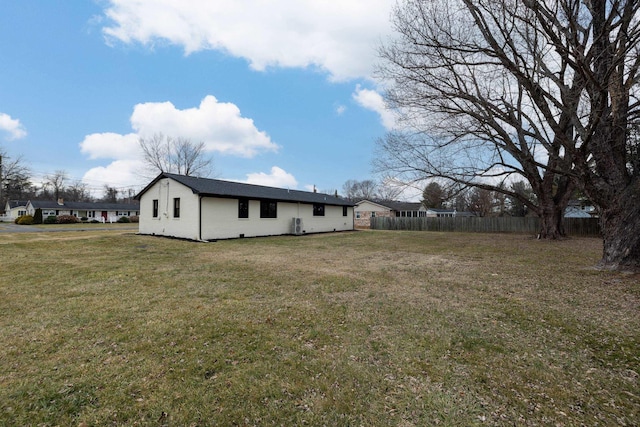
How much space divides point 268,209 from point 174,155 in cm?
2250

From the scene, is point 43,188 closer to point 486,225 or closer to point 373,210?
point 373,210

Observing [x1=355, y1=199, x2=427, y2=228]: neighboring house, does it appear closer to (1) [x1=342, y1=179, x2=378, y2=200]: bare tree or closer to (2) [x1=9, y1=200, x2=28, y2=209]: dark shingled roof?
(1) [x1=342, y1=179, x2=378, y2=200]: bare tree

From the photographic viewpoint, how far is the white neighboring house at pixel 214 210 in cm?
1444

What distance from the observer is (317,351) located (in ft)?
10.1

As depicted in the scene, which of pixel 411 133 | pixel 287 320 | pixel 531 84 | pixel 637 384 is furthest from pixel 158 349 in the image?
pixel 411 133

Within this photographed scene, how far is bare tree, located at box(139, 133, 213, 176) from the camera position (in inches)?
1277

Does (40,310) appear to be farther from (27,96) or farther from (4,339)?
(27,96)

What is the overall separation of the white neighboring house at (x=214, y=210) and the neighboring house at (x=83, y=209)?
33796 mm

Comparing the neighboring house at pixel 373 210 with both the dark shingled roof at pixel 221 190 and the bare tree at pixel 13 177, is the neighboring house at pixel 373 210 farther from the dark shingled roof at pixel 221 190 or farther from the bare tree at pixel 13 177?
the bare tree at pixel 13 177

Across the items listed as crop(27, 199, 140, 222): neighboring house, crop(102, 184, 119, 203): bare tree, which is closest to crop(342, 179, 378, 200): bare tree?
crop(27, 199, 140, 222): neighboring house

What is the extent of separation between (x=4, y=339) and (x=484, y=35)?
11357mm

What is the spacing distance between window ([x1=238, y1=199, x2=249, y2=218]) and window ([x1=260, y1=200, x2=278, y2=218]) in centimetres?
102

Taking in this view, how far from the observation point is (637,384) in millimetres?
2529

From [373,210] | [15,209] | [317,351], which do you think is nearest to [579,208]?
[373,210]
